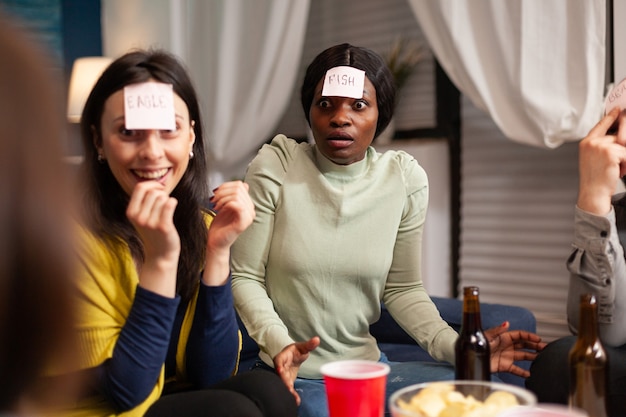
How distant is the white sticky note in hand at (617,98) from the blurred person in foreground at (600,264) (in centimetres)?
2

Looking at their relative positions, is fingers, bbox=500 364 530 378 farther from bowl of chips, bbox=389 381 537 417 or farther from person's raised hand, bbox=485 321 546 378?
bowl of chips, bbox=389 381 537 417

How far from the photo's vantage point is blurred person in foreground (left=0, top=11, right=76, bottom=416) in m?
0.59

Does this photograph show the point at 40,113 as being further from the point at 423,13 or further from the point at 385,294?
the point at 423,13

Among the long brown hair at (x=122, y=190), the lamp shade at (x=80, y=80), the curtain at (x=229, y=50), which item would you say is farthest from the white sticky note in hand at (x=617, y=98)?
the lamp shade at (x=80, y=80)

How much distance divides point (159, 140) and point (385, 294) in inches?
25.6

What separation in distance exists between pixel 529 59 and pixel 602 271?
54.0 inches

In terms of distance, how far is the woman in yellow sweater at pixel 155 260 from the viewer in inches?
42.0

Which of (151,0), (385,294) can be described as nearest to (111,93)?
(385,294)

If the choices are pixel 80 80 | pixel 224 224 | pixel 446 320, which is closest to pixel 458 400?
pixel 224 224

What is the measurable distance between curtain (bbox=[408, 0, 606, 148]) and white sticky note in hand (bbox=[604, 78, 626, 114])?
3.32ft

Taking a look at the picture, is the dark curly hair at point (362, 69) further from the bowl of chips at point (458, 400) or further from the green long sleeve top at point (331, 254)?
the bowl of chips at point (458, 400)

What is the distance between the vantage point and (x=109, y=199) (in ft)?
4.19

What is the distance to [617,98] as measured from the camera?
129cm

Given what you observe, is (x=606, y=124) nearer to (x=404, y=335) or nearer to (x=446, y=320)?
(x=446, y=320)
